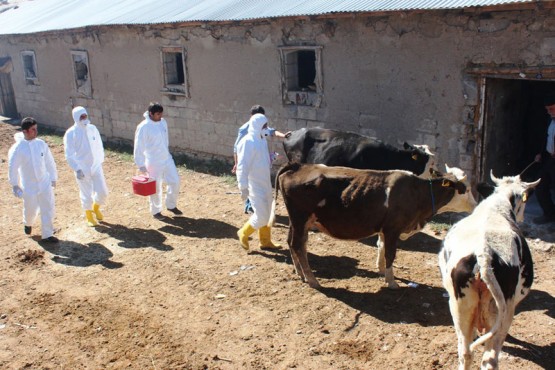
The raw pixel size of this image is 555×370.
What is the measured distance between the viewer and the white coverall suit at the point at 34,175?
8.19m

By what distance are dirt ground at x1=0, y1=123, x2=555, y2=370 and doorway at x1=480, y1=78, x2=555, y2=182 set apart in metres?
1.39

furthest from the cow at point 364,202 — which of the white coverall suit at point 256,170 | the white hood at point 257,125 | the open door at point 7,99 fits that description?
the open door at point 7,99

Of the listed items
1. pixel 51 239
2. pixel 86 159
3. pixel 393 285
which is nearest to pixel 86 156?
pixel 86 159

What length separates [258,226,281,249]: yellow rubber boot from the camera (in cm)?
788

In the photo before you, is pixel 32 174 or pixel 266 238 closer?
pixel 266 238

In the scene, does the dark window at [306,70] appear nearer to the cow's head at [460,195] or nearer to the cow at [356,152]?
the cow at [356,152]

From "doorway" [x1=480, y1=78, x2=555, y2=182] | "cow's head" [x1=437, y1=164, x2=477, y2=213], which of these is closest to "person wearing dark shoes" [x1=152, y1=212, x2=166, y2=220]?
"cow's head" [x1=437, y1=164, x2=477, y2=213]

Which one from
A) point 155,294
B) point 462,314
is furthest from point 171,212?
point 462,314

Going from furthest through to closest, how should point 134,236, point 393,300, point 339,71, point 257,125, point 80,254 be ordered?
point 339,71, point 134,236, point 80,254, point 257,125, point 393,300

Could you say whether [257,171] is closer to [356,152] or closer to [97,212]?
[356,152]

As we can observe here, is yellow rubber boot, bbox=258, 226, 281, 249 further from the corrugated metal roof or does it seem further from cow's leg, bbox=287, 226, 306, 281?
the corrugated metal roof

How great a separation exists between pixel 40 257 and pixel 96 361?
3.04 metres

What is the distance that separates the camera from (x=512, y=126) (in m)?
9.41

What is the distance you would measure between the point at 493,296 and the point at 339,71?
6.25m
